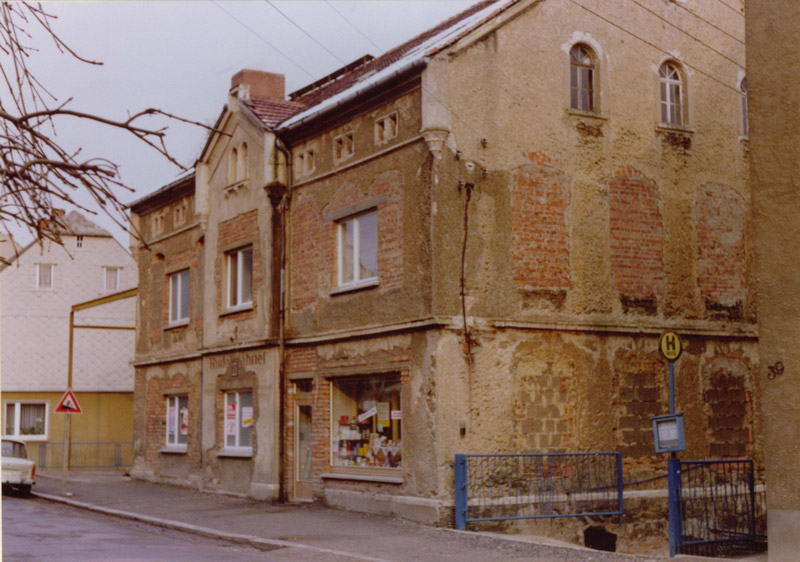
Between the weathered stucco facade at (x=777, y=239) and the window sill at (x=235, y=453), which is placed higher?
the weathered stucco facade at (x=777, y=239)

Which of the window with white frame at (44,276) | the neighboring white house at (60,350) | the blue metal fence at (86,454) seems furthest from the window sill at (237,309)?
the window with white frame at (44,276)

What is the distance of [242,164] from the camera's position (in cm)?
2305

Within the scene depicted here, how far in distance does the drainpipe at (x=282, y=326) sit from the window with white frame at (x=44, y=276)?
22859 millimetres

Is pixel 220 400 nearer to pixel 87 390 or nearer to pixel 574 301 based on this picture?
pixel 574 301

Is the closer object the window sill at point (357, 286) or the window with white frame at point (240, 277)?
the window sill at point (357, 286)

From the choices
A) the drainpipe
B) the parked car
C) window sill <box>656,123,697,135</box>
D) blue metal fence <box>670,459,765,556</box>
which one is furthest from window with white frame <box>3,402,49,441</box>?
window sill <box>656,123,697,135</box>

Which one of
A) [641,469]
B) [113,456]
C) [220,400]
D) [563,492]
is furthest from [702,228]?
[113,456]

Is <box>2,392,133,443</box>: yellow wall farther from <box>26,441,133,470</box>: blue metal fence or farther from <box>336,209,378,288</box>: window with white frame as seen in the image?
<box>336,209,378,288</box>: window with white frame

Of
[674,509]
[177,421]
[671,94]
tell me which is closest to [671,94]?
[671,94]

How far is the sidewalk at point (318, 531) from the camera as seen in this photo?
43.3 ft

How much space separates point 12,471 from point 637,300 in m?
14.5

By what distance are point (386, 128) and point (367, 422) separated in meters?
5.32

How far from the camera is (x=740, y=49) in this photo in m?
20.6

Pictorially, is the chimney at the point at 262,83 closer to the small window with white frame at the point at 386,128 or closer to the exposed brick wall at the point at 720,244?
the small window with white frame at the point at 386,128
